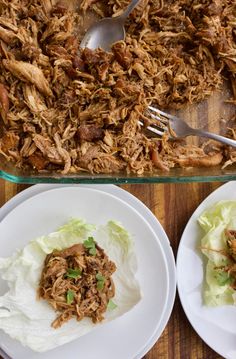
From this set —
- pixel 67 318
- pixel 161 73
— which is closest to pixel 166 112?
pixel 161 73

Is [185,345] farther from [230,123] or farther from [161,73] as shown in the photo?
[161,73]

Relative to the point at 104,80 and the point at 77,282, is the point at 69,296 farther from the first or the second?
the point at 104,80

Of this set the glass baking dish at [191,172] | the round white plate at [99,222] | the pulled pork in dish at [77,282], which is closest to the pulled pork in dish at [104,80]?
the glass baking dish at [191,172]

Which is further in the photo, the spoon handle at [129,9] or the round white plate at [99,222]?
the round white plate at [99,222]

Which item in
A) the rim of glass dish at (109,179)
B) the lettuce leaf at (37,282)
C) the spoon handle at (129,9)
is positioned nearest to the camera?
the rim of glass dish at (109,179)

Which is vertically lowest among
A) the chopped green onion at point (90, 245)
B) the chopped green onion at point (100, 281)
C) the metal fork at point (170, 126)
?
the chopped green onion at point (100, 281)

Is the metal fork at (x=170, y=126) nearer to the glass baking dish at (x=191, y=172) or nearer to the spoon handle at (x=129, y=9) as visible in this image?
the glass baking dish at (x=191, y=172)

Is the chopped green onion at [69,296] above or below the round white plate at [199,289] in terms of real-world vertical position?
above

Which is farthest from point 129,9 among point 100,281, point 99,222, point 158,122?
point 100,281
